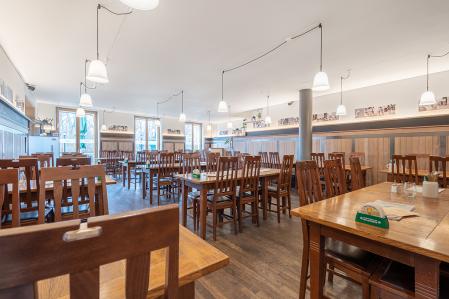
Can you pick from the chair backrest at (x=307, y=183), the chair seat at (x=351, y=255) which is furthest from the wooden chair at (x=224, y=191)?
the chair seat at (x=351, y=255)

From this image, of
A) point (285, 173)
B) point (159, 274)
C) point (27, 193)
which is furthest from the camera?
point (285, 173)

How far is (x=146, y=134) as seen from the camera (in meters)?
10.6

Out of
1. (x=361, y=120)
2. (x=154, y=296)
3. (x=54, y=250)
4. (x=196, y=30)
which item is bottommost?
(x=154, y=296)

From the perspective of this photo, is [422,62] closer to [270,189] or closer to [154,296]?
[270,189]

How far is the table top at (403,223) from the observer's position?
930 millimetres

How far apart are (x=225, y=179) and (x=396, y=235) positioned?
202 centimetres

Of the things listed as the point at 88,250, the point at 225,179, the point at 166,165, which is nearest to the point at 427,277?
the point at 88,250

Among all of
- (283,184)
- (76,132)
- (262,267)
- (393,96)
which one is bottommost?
(262,267)

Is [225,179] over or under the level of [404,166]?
under

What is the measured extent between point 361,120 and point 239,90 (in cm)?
351

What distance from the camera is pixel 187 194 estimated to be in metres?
3.04

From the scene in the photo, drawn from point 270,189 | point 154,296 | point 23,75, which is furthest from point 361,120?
point 23,75

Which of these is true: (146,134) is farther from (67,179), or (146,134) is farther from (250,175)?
Result: (67,179)

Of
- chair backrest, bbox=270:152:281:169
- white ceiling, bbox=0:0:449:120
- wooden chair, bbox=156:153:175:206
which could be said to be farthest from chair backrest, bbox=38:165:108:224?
chair backrest, bbox=270:152:281:169
